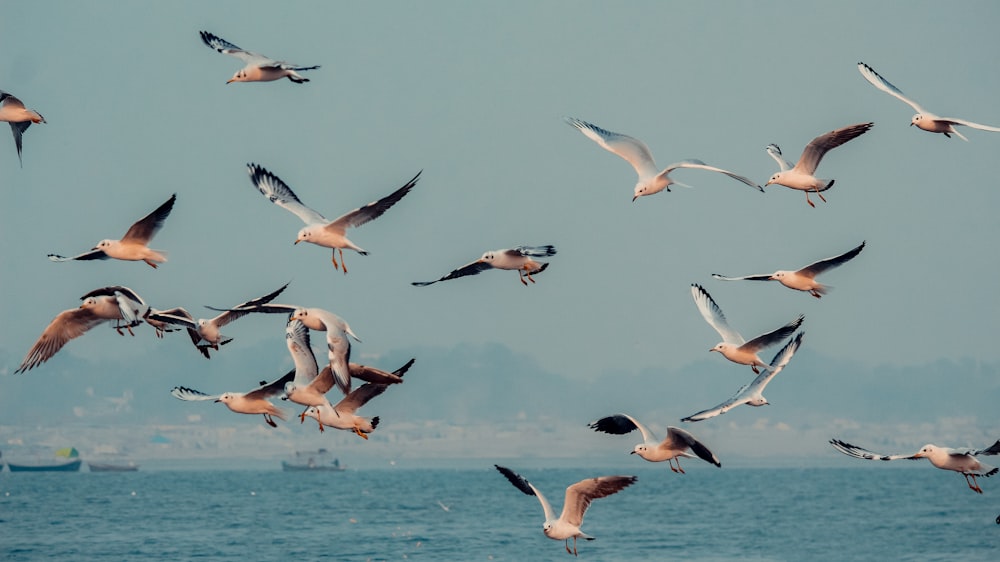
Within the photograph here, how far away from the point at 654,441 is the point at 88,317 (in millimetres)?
8714

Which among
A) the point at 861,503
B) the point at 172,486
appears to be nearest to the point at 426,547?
the point at 861,503

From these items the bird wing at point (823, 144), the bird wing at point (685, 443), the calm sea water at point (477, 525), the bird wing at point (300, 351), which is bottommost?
the calm sea water at point (477, 525)

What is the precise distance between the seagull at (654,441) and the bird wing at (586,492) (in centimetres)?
50

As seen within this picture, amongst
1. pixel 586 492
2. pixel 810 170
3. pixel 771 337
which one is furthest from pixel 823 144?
pixel 586 492

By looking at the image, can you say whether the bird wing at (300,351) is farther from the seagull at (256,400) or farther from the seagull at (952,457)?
the seagull at (952,457)

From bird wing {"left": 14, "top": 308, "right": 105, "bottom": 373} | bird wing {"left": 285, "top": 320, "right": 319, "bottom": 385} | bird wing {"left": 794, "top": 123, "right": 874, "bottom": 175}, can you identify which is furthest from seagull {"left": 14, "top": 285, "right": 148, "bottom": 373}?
bird wing {"left": 794, "top": 123, "right": 874, "bottom": 175}

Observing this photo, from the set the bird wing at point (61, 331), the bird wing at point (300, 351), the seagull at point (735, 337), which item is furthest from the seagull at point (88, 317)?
the seagull at point (735, 337)

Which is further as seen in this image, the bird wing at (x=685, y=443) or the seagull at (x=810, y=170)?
the seagull at (x=810, y=170)

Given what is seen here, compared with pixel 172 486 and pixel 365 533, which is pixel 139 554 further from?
→ pixel 172 486

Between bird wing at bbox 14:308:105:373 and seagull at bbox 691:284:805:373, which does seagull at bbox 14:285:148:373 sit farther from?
seagull at bbox 691:284:805:373

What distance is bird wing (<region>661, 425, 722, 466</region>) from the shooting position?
762 inches

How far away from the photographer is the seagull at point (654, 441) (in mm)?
20016

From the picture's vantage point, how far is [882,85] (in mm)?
21688

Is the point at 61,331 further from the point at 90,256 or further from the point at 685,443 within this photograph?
the point at 685,443
